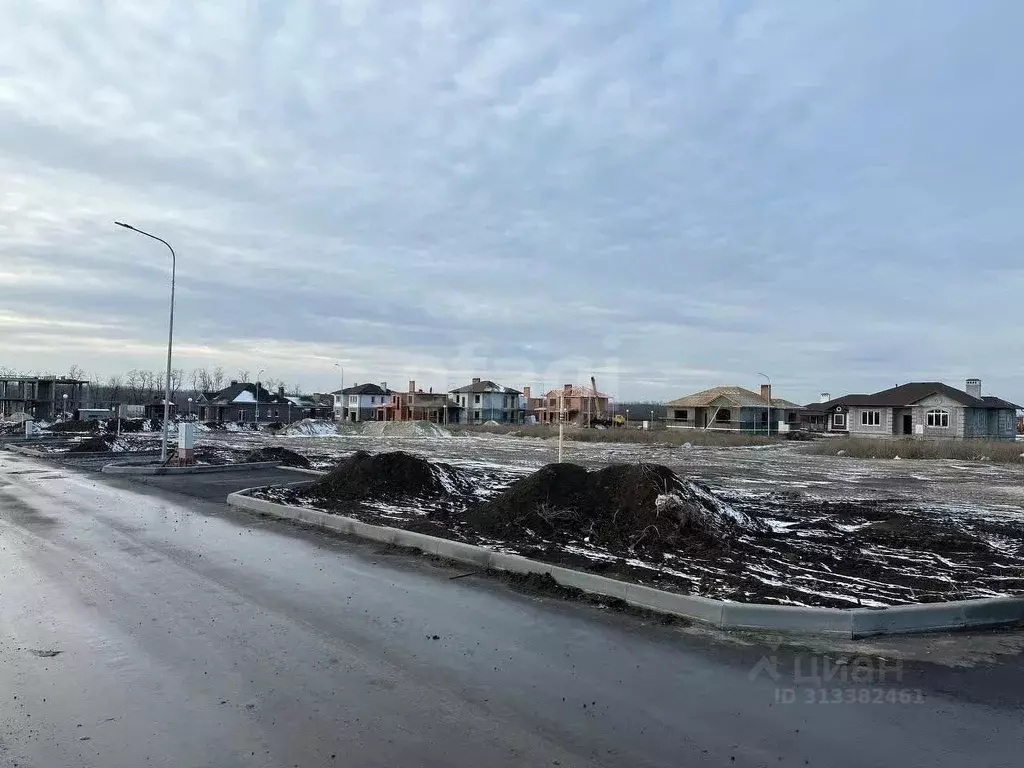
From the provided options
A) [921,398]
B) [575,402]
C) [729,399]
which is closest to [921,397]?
[921,398]

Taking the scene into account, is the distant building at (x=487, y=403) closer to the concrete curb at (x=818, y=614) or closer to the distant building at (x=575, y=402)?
the distant building at (x=575, y=402)

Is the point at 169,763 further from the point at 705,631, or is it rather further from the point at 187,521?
the point at 187,521

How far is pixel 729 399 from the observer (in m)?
79.2

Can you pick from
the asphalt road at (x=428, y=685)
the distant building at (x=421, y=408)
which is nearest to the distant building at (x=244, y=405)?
the distant building at (x=421, y=408)

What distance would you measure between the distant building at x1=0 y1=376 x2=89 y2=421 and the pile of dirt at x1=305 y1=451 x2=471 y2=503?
259ft

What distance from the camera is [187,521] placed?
13.2 metres

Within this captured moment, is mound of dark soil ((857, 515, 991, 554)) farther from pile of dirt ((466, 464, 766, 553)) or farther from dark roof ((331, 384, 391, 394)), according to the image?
dark roof ((331, 384, 391, 394))

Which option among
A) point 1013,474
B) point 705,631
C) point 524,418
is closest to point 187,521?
point 705,631

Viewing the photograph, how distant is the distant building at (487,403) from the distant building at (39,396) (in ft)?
166

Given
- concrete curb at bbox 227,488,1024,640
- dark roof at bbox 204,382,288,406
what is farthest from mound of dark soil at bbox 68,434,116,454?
dark roof at bbox 204,382,288,406

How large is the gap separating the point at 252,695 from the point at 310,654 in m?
0.88

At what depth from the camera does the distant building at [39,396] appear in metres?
82.4

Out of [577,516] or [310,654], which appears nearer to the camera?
[310,654]

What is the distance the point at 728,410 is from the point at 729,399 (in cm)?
160
